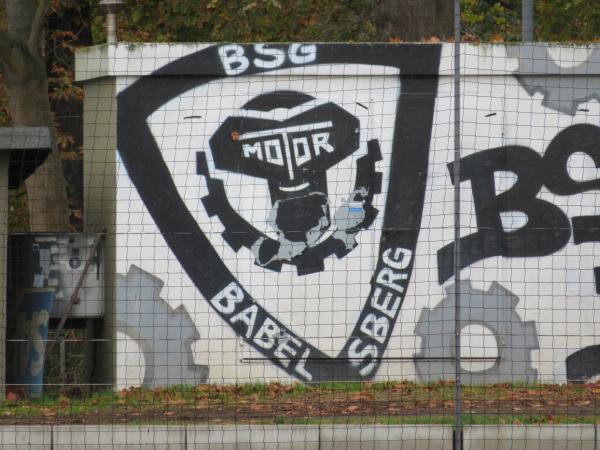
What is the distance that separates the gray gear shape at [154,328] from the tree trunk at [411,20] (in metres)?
4.20

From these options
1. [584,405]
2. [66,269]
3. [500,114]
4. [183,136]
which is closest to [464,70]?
[500,114]

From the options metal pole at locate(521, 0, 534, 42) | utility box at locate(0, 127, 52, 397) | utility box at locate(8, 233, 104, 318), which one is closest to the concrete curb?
utility box at locate(0, 127, 52, 397)

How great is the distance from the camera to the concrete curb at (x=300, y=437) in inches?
312

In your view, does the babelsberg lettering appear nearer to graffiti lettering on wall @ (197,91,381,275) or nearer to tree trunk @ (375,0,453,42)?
graffiti lettering on wall @ (197,91,381,275)

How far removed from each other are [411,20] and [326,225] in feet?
11.0

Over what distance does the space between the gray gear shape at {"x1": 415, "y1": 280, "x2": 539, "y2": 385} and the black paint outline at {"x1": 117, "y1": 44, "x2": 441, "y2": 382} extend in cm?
35

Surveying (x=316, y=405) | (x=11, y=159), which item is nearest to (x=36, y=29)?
(x=11, y=159)

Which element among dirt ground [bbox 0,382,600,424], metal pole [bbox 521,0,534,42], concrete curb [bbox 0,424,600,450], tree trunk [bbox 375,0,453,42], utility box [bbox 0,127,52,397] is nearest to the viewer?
concrete curb [bbox 0,424,600,450]

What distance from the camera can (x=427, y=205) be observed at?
10.7 m

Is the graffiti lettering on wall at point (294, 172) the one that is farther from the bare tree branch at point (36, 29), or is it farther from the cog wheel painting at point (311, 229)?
the bare tree branch at point (36, 29)

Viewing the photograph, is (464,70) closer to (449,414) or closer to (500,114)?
(500,114)

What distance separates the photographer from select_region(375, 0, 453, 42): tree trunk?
42.7 feet

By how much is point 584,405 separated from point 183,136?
13.0ft

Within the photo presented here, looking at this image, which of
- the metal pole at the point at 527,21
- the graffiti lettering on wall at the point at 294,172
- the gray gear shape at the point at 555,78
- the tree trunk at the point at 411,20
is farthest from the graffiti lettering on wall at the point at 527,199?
the tree trunk at the point at 411,20
